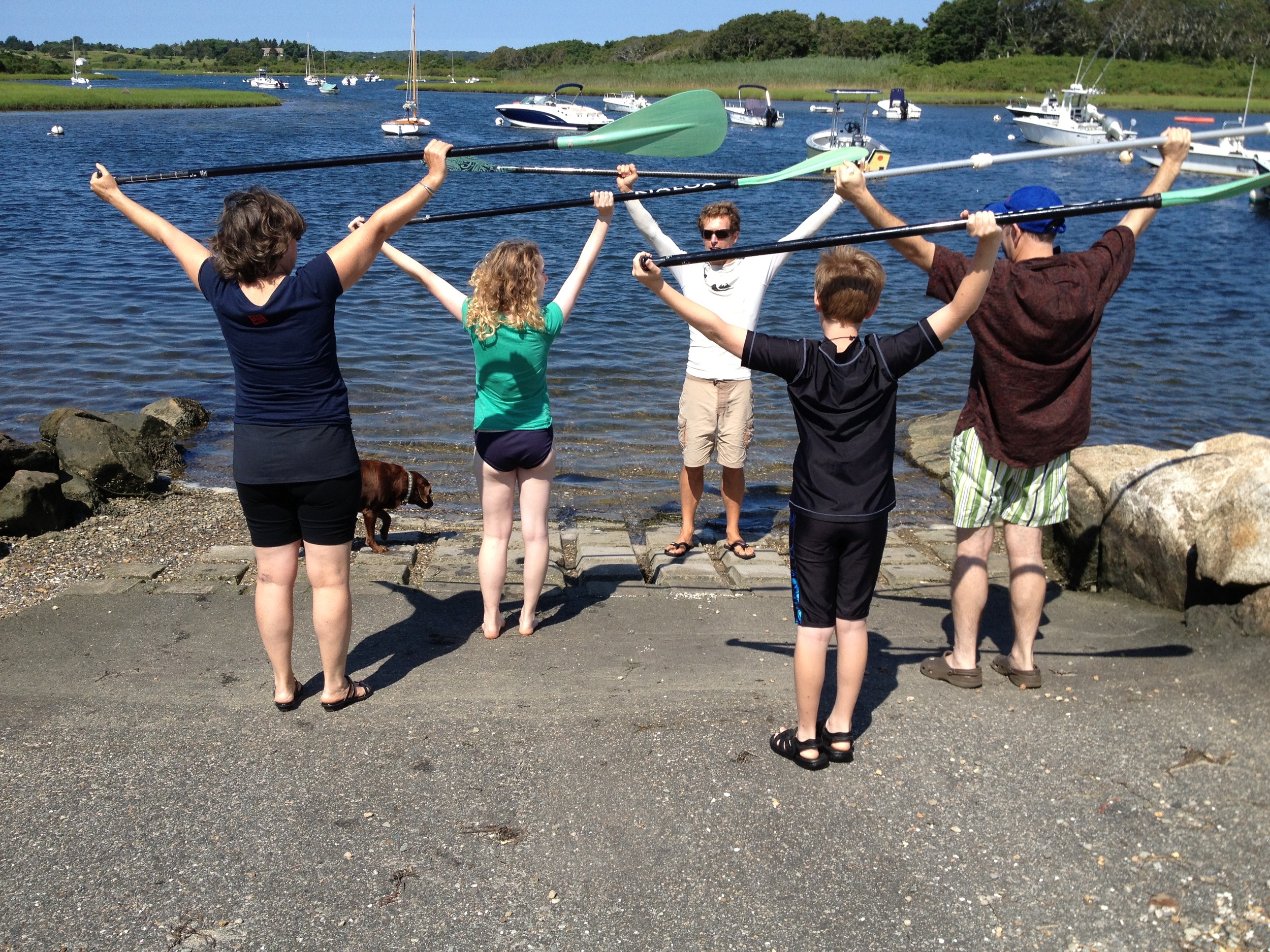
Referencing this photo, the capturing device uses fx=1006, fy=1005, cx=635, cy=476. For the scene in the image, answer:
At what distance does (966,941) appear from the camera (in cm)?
292

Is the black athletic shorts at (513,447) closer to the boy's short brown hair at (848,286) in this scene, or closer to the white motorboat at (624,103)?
the boy's short brown hair at (848,286)

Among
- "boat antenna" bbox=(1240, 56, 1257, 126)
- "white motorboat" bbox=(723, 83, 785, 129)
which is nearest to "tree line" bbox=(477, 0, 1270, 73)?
"boat antenna" bbox=(1240, 56, 1257, 126)

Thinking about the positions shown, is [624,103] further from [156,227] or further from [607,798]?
[607,798]

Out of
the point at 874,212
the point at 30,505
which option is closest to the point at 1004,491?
the point at 874,212

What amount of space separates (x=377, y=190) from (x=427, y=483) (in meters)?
21.9

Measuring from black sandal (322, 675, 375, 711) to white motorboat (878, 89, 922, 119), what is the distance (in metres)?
62.8

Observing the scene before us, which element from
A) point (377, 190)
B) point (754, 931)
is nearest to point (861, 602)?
Answer: point (754, 931)

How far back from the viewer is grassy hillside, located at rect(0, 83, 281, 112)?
1987 inches

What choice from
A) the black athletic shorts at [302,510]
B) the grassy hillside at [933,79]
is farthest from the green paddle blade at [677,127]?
the grassy hillside at [933,79]

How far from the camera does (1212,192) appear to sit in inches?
163

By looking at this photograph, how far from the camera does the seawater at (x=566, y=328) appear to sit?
31.4ft

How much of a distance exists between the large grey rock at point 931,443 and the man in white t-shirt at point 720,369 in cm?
321

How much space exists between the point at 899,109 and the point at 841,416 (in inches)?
2483

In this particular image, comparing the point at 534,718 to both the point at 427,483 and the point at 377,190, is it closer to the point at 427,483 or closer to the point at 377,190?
the point at 427,483
